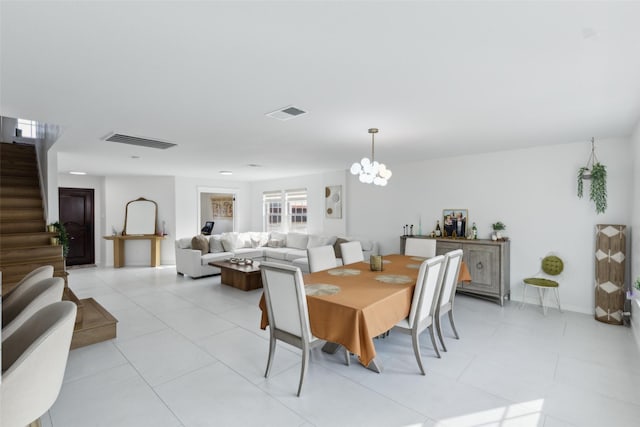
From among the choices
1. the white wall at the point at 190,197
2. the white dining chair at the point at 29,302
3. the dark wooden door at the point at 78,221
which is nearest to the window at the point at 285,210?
the white wall at the point at 190,197

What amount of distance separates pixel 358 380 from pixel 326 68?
7.72 feet

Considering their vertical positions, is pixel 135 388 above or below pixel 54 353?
below

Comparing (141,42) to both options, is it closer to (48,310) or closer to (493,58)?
(48,310)

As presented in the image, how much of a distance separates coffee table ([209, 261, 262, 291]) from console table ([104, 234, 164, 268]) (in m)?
2.70

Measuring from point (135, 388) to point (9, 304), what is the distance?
3.40ft

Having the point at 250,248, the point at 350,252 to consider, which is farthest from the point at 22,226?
the point at 350,252

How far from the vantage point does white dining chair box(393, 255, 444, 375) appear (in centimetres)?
255

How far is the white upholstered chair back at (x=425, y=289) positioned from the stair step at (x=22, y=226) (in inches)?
210

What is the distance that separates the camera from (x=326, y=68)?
6.66 feet

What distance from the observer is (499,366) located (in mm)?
2723

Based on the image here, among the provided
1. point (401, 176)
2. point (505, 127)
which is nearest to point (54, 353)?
point (505, 127)

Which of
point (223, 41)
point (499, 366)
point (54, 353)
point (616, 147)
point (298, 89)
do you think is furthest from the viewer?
point (616, 147)

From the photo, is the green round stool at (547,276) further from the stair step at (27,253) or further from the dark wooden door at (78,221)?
the dark wooden door at (78,221)

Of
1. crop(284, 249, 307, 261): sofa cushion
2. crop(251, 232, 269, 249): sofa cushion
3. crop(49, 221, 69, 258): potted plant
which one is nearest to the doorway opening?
crop(251, 232, 269, 249): sofa cushion
